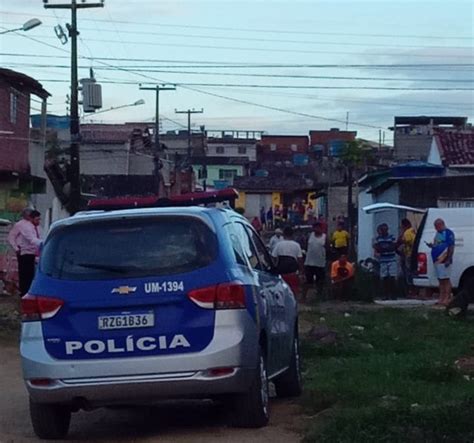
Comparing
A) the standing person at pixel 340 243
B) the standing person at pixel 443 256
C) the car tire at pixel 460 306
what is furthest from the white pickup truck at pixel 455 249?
the standing person at pixel 340 243

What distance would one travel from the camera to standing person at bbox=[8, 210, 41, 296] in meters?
20.5

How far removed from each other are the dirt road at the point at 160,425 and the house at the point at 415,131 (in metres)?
64.2

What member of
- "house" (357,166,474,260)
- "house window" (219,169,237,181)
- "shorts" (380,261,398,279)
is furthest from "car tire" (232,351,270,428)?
"house window" (219,169,237,181)

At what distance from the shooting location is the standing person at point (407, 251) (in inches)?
1030

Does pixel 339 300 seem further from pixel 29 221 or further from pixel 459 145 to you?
pixel 459 145

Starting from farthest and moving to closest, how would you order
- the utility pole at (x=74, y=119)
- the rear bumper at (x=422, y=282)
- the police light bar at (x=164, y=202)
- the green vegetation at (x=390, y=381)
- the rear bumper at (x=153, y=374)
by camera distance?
the utility pole at (x=74, y=119) < the rear bumper at (x=422, y=282) < the police light bar at (x=164, y=202) < the rear bumper at (x=153, y=374) < the green vegetation at (x=390, y=381)

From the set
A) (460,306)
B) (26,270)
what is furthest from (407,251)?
(26,270)

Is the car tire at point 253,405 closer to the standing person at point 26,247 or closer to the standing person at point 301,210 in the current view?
the standing person at point 26,247

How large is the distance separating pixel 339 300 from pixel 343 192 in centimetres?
3355

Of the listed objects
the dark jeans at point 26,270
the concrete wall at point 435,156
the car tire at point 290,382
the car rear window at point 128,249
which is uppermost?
the concrete wall at point 435,156

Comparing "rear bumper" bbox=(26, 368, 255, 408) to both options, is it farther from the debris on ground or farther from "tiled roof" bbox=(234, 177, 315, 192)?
"tiled roof" bbox=(234, 177, 315, 192)

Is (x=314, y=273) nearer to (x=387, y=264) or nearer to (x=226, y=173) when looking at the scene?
(x=387, y=264)

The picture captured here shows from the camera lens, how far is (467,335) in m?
17.0

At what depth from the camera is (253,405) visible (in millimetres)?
9789
